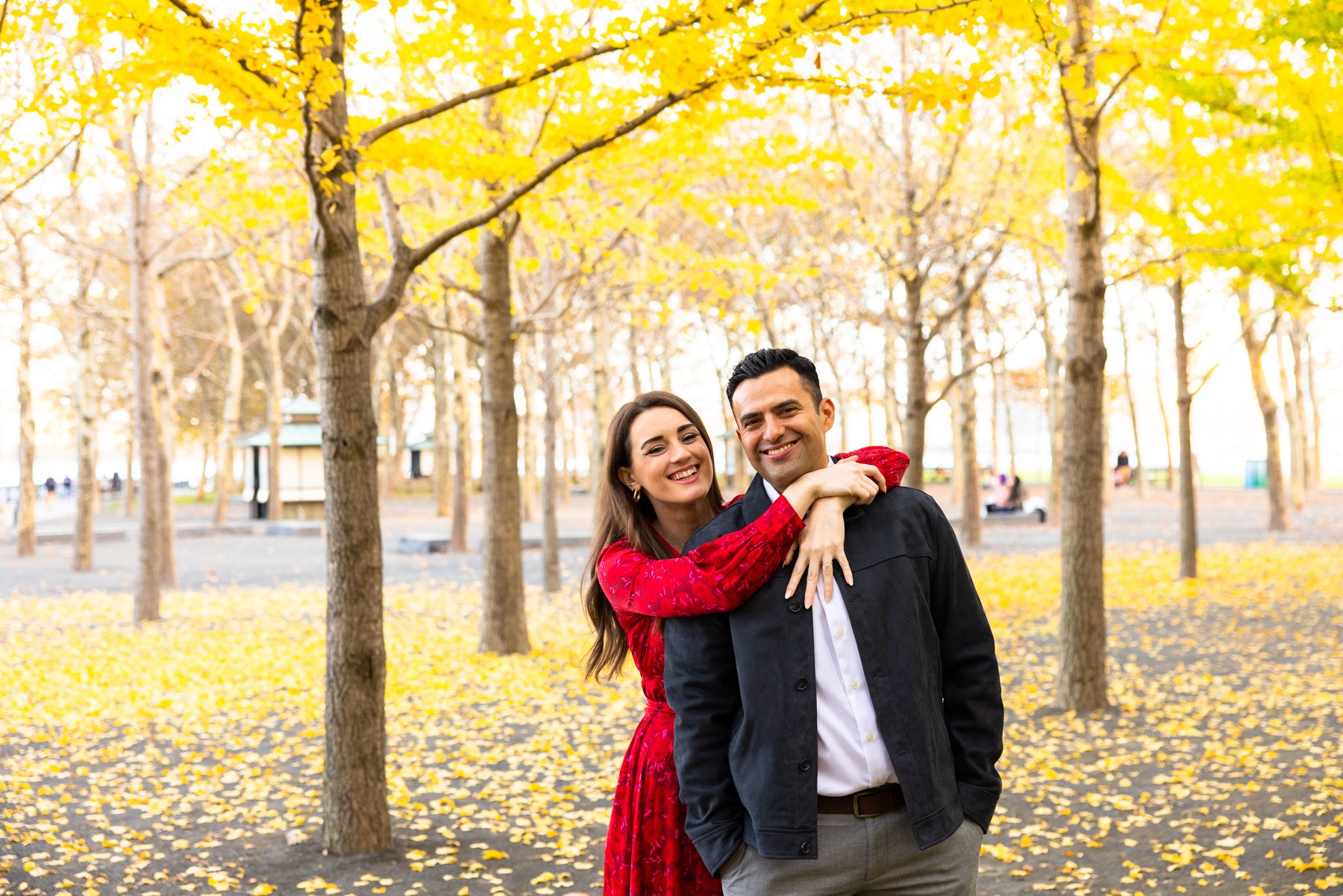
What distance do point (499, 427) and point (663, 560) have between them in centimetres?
748

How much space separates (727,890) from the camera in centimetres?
234

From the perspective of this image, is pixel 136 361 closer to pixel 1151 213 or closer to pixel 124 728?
pixel 124 728

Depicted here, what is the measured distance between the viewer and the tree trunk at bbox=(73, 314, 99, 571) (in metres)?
17.8

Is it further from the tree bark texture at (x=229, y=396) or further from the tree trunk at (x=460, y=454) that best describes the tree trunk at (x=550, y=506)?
the tree bark texture at (x=229, y=396)

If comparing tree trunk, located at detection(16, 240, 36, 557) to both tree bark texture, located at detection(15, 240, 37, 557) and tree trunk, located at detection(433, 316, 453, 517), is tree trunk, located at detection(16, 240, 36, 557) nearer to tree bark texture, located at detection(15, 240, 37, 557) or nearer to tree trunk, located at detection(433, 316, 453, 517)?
tree bark texture, located at detection(15, 240, 37, 557)

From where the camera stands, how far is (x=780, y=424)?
238 cm

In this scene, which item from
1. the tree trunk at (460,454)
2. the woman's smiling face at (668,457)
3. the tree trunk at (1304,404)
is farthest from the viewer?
the tree trunk at (1304,404)

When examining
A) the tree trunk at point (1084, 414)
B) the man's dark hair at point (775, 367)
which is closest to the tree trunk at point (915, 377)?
the tree trunk at point (1084, 414)

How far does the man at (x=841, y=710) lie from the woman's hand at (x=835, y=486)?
2.8 inches

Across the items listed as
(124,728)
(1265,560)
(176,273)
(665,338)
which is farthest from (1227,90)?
(176,273)

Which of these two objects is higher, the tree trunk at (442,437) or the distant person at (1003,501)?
the tree trunk at (442,437)

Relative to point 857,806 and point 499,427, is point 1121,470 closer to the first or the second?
point 499,427

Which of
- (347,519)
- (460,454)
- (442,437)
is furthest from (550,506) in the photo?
(442,437)

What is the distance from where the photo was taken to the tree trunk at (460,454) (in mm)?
20422
